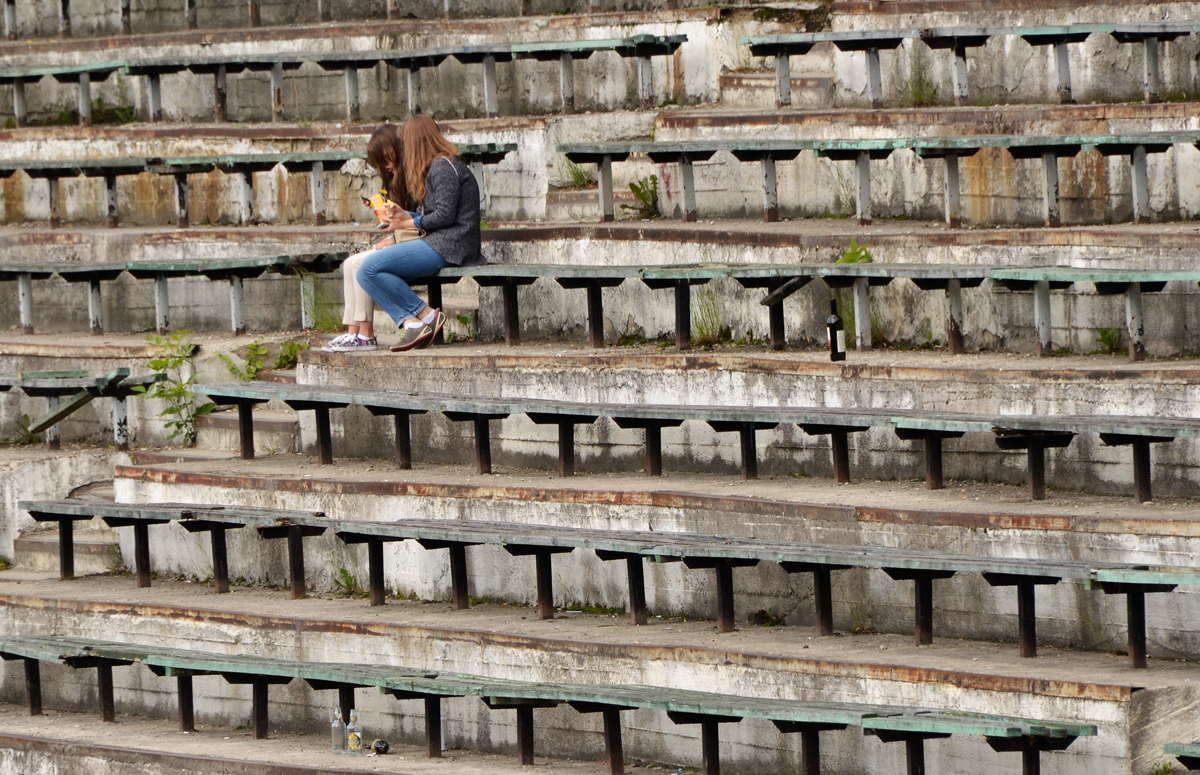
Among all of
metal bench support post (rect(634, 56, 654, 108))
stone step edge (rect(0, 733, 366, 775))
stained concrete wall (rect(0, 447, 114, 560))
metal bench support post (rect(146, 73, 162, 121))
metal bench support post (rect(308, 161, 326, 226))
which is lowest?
stone step edge (rect(0, 733, 366, 775))

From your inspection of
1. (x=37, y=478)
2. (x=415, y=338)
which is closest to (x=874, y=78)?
(x=415, y=338)

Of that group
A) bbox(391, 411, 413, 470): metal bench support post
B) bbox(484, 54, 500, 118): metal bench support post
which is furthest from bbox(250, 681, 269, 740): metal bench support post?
bbox(484, 54, 500, 118): metal bench support post

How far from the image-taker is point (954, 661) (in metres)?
6.54

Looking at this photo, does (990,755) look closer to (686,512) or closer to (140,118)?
(686,512)

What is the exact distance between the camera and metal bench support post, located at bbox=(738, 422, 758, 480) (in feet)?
26.0

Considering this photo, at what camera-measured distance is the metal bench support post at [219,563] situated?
8.64 metres

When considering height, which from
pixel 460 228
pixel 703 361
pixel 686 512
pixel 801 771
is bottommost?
pixel 801 771

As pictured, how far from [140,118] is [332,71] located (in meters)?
1.56

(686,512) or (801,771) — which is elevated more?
(686,512)

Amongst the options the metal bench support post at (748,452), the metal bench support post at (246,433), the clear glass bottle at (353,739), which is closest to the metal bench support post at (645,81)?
the metal bench support post at (246,433)

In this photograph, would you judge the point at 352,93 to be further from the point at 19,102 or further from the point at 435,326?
the point at 435,326

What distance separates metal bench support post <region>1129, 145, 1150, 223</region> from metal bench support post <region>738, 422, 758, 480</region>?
6.85 ft

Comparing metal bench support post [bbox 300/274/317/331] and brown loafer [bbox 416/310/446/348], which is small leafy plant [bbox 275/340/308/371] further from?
brown loafer [bbox 416/310/446/348]

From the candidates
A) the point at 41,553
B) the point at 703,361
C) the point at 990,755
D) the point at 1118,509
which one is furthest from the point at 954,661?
the point at 41,553
